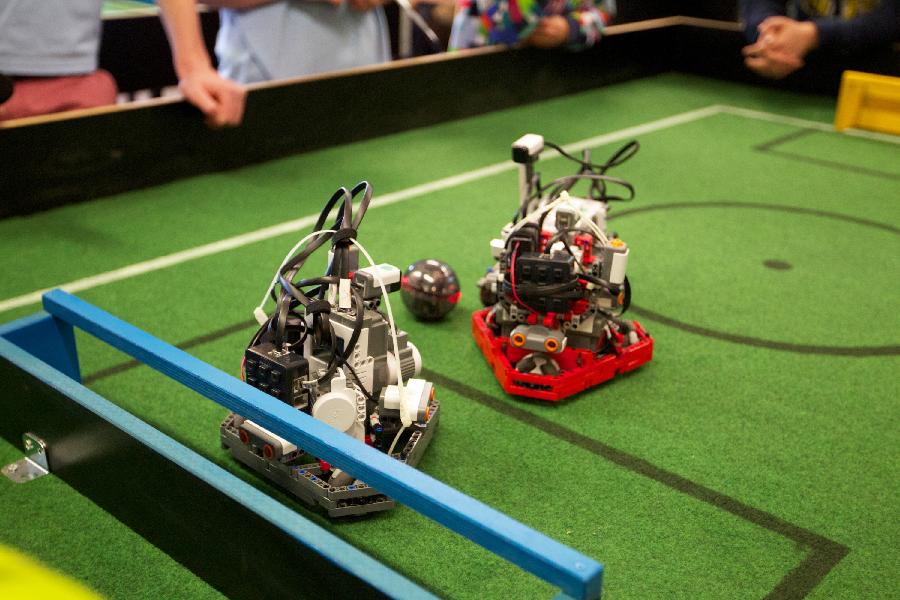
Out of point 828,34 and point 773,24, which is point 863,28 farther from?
point 773,24

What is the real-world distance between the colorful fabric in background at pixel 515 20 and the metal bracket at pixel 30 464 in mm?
3984

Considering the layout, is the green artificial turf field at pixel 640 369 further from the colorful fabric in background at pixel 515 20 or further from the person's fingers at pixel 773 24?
the person's fingers at pixel 773 24

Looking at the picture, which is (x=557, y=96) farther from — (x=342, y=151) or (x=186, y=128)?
(x=186, y=128)

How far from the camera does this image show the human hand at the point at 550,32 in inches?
216

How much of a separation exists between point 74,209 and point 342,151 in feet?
4.54

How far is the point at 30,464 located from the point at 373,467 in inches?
38.6

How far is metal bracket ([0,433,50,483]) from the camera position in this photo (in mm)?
2107

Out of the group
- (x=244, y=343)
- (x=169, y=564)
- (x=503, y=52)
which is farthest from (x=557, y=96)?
(x=169, y=564)

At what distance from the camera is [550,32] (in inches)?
217

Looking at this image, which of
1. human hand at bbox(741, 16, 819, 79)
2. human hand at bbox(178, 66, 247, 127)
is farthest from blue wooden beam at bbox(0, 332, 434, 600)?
human hand at bbox(741, 16, 819, 79)

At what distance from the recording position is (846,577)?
1.84 meters

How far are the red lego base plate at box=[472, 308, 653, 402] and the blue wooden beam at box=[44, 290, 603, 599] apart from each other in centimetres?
81

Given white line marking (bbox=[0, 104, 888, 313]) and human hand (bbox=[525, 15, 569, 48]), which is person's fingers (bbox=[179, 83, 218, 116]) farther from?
human hand (bbox=[525, 15, 569, 48])

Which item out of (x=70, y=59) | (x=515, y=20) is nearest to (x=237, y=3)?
(x=70, y=59)
